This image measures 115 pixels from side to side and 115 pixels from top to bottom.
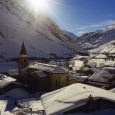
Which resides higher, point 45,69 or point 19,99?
point 45,69

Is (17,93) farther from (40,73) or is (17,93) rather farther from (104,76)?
(104,76)

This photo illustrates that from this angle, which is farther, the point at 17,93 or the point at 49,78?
the point at 49,78

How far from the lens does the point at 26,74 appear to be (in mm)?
75875

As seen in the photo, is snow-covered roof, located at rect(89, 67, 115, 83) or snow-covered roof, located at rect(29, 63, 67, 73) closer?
snow-covered roof, located at rect(89, 67, 115, 83)

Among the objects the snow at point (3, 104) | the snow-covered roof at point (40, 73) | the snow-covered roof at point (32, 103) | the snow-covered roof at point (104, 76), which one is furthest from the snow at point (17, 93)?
the snow-covered roof at point (104, 76)

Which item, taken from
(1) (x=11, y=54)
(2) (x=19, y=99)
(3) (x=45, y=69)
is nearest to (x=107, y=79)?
(3) (x=45, y=69)

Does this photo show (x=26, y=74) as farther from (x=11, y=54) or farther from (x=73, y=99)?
(x=11, y=54)

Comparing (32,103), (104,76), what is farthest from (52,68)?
(32,103)

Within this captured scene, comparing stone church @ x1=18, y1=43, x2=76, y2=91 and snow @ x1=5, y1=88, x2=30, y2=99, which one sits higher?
stone church @ x1=18, y1=43, x2=76, y2=91

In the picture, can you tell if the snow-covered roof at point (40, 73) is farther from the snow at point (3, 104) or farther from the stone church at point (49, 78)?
the snow at point (3, 104)

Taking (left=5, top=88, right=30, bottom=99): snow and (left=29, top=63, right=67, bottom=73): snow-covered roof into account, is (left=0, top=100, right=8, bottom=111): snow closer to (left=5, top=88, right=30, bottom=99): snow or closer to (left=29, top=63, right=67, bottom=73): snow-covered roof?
(left=5, top=88, right=30, bottom=99): snow

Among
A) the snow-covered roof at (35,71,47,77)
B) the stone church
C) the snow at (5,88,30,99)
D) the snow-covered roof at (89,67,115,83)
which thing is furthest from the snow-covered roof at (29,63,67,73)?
the snow at (5,88,30,99)

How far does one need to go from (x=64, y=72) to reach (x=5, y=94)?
14.1 m

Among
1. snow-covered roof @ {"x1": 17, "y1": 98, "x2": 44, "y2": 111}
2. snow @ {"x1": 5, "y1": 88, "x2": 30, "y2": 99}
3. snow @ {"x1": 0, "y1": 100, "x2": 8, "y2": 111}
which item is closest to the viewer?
snow-covered roof @ {"x1": 17, "y1": 98, "x2": 44, "y2": 111}
